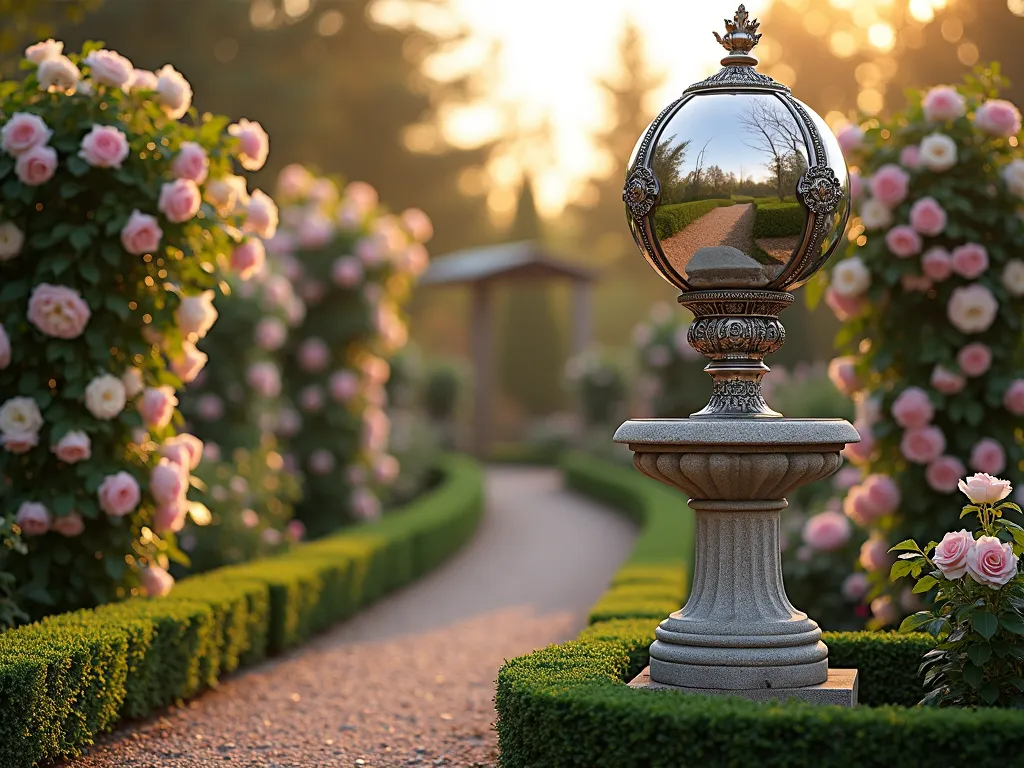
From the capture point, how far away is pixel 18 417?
225 inches

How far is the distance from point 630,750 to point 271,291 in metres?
7.25

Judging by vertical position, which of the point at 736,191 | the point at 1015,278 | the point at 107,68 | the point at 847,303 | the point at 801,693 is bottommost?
the point at 801,693

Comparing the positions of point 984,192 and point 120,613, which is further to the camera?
point 984,192

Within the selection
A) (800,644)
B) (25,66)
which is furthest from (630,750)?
(25,66)

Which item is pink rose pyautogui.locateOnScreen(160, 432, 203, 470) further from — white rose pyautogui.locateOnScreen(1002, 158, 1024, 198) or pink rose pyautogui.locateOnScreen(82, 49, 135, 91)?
white rose pyautogui.locateOnScreen(1002, 158, 1024, 198)

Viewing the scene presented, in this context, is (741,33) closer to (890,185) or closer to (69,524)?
(890,185)

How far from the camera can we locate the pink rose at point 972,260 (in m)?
5.79

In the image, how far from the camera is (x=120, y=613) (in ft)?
18.0

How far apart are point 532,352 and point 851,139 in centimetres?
2417

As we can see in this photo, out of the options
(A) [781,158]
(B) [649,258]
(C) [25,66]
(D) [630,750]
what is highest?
(C) [25,66]

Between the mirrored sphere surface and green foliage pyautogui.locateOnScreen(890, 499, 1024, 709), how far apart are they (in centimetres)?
104

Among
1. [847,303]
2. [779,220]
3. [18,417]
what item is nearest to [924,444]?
[847,303]

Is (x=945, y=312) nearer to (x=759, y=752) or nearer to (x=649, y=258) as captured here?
(x=649, y=258)

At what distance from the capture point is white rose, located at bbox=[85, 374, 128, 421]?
225 inches
